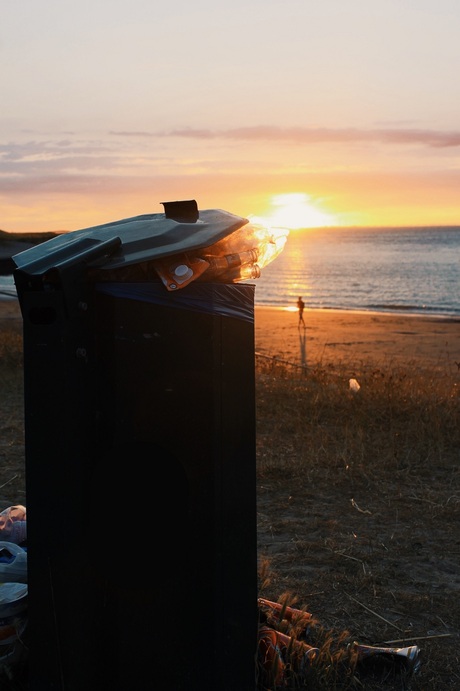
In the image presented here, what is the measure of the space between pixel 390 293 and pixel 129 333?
45.2 meters

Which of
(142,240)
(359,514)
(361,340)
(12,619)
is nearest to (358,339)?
(361,340)

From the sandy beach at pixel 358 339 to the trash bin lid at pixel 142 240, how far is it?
37.5 feet

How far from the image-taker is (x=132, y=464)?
7.49 ft

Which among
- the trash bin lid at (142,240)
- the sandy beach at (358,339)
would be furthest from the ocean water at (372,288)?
the trash bin lid at (142,240)

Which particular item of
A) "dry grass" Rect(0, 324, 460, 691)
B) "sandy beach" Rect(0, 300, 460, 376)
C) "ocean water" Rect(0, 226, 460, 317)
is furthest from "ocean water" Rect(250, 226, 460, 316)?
"dry grass" Rect(0, 324, 460, 691)

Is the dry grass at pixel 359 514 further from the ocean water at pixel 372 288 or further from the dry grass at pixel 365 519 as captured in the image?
the ocean water at pixel 372 288

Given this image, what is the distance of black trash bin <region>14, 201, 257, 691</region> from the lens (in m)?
Result: 2.21

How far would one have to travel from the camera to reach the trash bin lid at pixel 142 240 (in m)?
2.25

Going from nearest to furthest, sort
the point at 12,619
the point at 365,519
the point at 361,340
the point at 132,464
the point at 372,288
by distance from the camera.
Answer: the point at 132,464 < the point at 12,619 < the point at 365,519 < the point at 361,340 < the point at 372,288

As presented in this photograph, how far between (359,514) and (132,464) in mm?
2686

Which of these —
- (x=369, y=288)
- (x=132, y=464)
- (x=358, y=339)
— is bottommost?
(x=369, y=288)

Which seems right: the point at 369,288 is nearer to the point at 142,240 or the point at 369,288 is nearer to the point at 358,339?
the point at 358,339

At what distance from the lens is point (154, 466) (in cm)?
231

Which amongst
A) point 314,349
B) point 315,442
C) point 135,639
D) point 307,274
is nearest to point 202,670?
point 135,639
